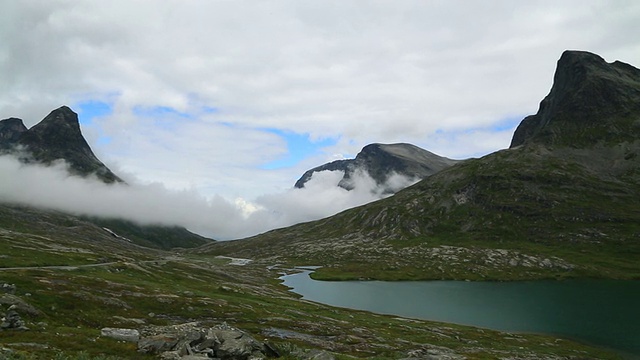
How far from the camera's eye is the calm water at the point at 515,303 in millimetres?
87281

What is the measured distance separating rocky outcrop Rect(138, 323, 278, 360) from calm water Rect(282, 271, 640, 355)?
236ft

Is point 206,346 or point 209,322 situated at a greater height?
point 206,346

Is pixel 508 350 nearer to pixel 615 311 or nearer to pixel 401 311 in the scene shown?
pixel 401 311

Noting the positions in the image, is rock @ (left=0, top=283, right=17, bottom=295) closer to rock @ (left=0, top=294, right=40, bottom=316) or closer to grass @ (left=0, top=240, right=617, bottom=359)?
grass @ (left=0, top=240, right=617, bottom=359)

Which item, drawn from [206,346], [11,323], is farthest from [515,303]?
[11,323]

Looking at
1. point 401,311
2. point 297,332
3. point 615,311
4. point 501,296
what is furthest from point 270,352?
point 501,296

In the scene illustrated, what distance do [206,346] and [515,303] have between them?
117 m

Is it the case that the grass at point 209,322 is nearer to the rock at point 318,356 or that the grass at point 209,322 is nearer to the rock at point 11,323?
the rock at point 11,323

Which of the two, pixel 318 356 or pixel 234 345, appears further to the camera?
pixel 318 356

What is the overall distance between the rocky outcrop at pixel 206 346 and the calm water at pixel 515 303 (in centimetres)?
7187

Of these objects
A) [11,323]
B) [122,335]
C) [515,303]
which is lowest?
[515,303]

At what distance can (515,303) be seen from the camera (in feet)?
399

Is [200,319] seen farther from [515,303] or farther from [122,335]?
[515,303]

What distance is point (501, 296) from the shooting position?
445 feet
